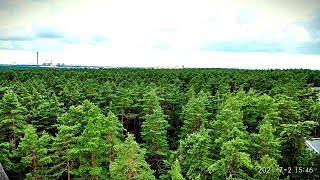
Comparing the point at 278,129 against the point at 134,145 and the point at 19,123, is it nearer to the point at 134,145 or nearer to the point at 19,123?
the point at 134,145

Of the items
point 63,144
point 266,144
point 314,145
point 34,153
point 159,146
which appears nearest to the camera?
point 266,144

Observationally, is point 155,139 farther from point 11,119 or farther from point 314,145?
point 314,145

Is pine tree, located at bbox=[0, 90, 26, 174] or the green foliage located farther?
the green foliage

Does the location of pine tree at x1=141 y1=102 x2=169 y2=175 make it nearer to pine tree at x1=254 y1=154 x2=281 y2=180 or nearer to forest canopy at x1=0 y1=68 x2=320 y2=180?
forest canopy at x1=0 y1=68 x2=320 y2=180

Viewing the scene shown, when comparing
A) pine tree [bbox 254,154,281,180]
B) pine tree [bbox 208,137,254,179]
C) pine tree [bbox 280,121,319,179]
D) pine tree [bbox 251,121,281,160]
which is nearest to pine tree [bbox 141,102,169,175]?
pine tree [bbox 251,121,281,160]

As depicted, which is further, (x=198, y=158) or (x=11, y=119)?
(x=11, y=119)

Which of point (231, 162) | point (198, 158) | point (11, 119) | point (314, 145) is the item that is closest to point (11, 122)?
point (11, 119)

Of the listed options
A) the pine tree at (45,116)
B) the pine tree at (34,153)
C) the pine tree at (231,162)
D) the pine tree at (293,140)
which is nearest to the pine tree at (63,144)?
the pine tree at (34,153)

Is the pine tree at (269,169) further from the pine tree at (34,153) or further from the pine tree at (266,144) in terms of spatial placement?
the pine tree at (34,153)
